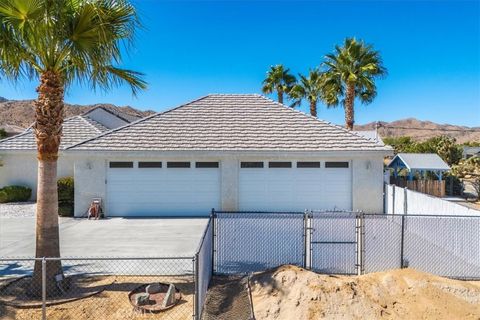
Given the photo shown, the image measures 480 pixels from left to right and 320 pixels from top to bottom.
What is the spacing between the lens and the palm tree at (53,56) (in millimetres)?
6141

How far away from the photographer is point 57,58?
261 inches

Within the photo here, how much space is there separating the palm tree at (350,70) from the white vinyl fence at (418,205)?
9.04 metres

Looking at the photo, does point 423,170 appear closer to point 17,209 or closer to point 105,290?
point 105,290

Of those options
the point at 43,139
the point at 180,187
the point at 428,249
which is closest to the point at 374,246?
the point at 428,249

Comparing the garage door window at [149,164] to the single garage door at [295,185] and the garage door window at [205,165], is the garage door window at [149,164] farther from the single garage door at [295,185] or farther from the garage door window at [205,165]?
the single garage door at [295,185]

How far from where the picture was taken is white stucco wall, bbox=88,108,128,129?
24527 millimetres

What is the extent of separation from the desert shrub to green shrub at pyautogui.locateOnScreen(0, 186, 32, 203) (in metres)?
4.21

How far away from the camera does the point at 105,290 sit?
6.76 m

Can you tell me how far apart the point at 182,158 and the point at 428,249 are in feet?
32.3

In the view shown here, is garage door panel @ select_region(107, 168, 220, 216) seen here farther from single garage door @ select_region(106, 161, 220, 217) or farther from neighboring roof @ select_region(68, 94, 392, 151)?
neighboring roof @ select_region(68, 94, 392, 151)

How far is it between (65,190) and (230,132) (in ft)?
25.7

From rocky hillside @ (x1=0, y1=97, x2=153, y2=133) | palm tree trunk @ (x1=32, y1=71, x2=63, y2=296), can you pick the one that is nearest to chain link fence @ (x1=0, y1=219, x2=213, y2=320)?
palm tree trunk @ (x1=32, y1=71, x2=63, y2=296)

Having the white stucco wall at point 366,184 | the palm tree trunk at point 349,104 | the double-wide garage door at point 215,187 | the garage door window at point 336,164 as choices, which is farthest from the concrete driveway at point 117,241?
the palm tree trunk at point 349,104

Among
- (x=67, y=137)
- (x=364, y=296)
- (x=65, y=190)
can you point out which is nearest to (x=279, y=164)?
(x=364, y=296)
